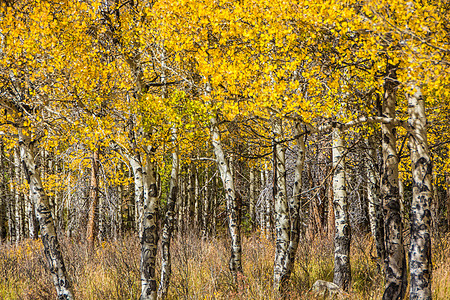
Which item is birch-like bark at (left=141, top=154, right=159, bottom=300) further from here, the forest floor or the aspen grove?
the forest floor

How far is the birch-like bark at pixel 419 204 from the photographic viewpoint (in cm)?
494

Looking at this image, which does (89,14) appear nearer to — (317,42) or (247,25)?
(247,25)

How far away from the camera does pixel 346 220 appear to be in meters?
7.39

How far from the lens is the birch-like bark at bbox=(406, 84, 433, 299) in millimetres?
4938

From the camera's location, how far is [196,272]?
8391mm

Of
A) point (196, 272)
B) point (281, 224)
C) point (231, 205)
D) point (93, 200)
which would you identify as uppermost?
point (93, 200)

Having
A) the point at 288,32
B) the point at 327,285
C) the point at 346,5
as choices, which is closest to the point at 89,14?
the point at 288,32

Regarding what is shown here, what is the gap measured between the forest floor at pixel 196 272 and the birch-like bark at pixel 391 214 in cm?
68

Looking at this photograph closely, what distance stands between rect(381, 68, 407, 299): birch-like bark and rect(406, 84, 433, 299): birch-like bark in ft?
1.49

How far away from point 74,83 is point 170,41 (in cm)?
192

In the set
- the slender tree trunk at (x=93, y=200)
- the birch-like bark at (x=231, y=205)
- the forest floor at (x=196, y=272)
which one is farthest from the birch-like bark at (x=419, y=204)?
the slender tree trunk at (x=93, y=200)

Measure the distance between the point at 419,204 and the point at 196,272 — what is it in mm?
4922

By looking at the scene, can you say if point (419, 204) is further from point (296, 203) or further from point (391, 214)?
point (296, 203)

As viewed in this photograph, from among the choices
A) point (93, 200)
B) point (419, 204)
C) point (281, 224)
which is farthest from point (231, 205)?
point (93, 200)
